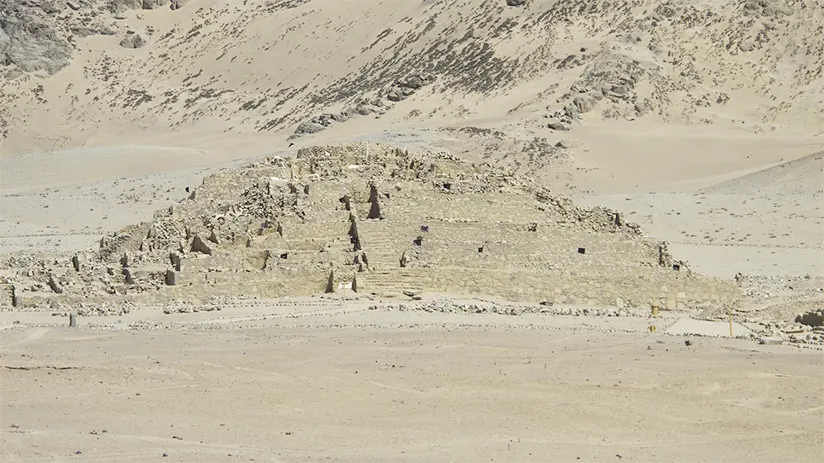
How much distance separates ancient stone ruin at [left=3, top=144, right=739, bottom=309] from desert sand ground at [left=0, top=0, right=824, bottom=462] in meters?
Result: 1.58

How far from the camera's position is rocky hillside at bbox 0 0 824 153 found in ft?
256

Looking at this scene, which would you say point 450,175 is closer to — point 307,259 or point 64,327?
point 307,259

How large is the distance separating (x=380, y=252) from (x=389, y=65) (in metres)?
64.0

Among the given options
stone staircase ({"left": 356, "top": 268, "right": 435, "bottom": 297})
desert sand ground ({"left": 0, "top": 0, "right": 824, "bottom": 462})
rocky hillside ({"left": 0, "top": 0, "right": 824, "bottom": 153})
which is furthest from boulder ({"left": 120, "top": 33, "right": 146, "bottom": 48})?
stone staircase ({"left": 356, "top": 268, "right": 435, "bottom": 297})

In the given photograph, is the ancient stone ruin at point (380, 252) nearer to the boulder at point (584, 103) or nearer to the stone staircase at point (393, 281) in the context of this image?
the stone staircase at point (393, 281)

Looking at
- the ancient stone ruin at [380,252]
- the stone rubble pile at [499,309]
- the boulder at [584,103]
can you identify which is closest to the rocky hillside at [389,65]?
the boulder at [584,103]

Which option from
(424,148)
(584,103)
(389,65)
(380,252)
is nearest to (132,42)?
(389,65)

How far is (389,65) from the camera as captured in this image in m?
93.6

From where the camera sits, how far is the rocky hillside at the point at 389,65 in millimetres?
78062

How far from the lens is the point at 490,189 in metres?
33.3

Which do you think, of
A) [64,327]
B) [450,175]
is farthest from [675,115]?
[64,327]

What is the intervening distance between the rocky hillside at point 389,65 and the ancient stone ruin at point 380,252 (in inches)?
1587

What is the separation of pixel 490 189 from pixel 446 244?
3.07 metres

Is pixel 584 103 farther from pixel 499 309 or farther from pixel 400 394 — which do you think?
pixel 400 394
